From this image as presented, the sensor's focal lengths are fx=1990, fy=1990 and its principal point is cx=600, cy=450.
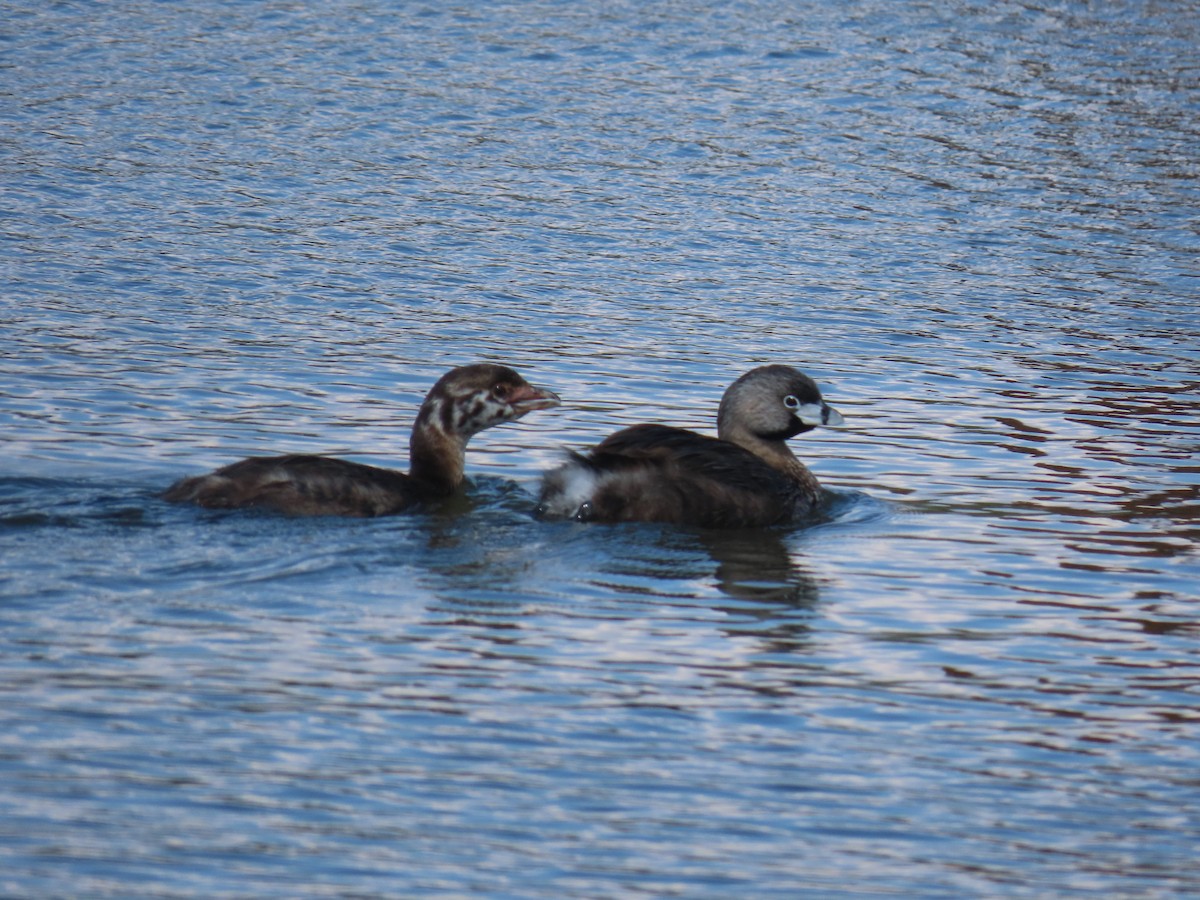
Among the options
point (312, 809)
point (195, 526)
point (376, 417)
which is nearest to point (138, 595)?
point (195, 526)

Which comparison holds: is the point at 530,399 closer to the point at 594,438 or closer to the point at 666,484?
the point at 594,438

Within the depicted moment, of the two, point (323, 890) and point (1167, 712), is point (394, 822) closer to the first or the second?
point (323, 890)

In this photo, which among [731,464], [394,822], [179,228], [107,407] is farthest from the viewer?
[179,228]

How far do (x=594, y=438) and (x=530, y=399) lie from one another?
2.70 feet

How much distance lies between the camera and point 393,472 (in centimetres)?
1014

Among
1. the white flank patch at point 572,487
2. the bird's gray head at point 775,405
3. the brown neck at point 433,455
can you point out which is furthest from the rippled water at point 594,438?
the bird's gray head at point 775,405

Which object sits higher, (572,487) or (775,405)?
(775,405)

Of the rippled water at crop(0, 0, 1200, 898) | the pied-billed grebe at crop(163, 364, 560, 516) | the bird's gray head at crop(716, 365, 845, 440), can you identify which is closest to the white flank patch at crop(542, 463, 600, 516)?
the rippled water at crop(0, 0, 1200, 898)

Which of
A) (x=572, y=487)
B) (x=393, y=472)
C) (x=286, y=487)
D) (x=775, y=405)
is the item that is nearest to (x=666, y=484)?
(x=572, y=487)

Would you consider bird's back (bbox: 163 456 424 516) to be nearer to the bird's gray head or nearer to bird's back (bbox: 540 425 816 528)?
bird's back (bbox: 540 425 816 528)

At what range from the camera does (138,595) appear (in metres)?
8.10

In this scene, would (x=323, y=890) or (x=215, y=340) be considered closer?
(x=323, y=890)

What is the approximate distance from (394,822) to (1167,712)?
10.0 feet

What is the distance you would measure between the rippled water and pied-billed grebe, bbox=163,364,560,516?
0.64ft
